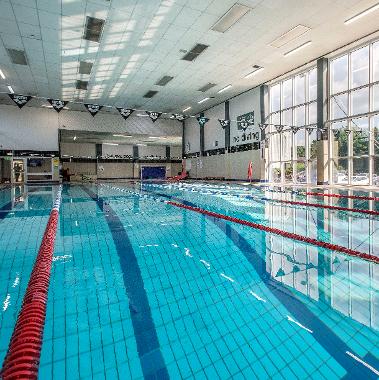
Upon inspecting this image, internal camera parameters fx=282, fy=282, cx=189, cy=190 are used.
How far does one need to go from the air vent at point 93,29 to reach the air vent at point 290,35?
648cm

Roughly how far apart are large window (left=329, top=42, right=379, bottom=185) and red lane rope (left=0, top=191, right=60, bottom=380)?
13.8m

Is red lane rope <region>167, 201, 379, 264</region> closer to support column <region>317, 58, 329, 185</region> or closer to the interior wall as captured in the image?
support column <region>317, 58, 329, 185</region>

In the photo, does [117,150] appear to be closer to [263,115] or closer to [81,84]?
[81,84]

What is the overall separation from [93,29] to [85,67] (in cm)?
355

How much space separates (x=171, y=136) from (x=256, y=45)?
15169mm

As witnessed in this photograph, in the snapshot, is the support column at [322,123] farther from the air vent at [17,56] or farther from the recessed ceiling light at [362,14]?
the air vent at [17,56]

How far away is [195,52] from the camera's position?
38.3ft

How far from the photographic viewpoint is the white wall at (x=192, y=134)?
944 inches

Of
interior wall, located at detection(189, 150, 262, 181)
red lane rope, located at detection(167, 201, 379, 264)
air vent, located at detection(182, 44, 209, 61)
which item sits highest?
air vent, located at detection(182, 44, 209, 61)

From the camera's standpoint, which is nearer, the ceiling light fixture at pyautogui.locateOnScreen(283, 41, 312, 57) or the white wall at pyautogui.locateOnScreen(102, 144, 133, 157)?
the ceiling light fixture at pyautogui.locateOnScreen(283, 41, 312, 57)

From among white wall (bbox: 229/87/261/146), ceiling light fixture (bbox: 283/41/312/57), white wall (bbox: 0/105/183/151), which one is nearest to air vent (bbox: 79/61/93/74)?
white wall (bbox: 229/87/261/146)

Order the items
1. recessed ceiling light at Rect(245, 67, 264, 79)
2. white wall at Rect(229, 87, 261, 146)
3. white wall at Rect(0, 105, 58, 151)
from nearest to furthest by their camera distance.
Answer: recessed ceiling light at Rect(245, 67, 264, 79) < white wall at Rect(229, 87, 261, 146) < white wall at Rect(0, 105, 58, 151)

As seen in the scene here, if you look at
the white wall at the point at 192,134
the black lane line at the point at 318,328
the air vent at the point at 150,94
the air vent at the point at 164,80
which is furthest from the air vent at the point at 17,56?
the white wall at the point at 192,134

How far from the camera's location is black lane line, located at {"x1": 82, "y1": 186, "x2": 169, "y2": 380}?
1.46 metres
